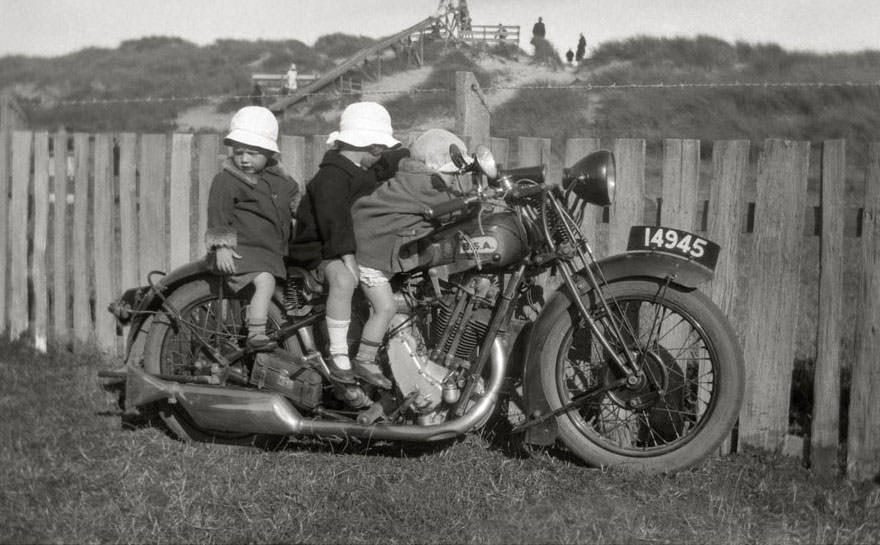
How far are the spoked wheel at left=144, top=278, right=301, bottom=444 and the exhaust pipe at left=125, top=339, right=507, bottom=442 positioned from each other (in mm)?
160

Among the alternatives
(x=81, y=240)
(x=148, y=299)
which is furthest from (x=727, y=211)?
(x=81, y=240)

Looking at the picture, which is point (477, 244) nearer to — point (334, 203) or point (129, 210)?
point (334, 203)

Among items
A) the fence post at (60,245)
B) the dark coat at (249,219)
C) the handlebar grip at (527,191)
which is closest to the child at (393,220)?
the handlebar grip at (527,191)

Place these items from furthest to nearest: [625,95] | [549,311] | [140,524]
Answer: [625,95] < [549,311] < [140,524]

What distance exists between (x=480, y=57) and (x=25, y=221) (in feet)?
21.5

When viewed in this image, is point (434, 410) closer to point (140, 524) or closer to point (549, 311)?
point (549, 311)

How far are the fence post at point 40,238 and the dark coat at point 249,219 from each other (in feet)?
8.60

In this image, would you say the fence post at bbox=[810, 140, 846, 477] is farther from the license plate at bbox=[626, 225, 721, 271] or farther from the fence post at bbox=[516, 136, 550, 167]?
the fence post at bbox=[516, 136, 550, 167]

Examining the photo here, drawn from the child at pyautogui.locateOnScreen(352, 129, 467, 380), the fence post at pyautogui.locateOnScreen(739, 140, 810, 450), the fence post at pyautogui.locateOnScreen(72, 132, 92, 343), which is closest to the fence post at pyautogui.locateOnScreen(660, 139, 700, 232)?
the fence post at pyautogui.locateOnScreen(739, 140, 810, 450)

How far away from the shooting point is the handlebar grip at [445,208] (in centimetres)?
390

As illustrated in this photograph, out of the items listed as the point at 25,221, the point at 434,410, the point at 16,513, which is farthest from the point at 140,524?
the point at 25,221

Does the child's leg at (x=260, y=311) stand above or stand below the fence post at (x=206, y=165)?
below

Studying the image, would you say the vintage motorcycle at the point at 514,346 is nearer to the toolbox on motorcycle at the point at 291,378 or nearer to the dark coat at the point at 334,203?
the toolbox on motorcycle at the point at 291,378

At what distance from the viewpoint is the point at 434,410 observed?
4.21m
